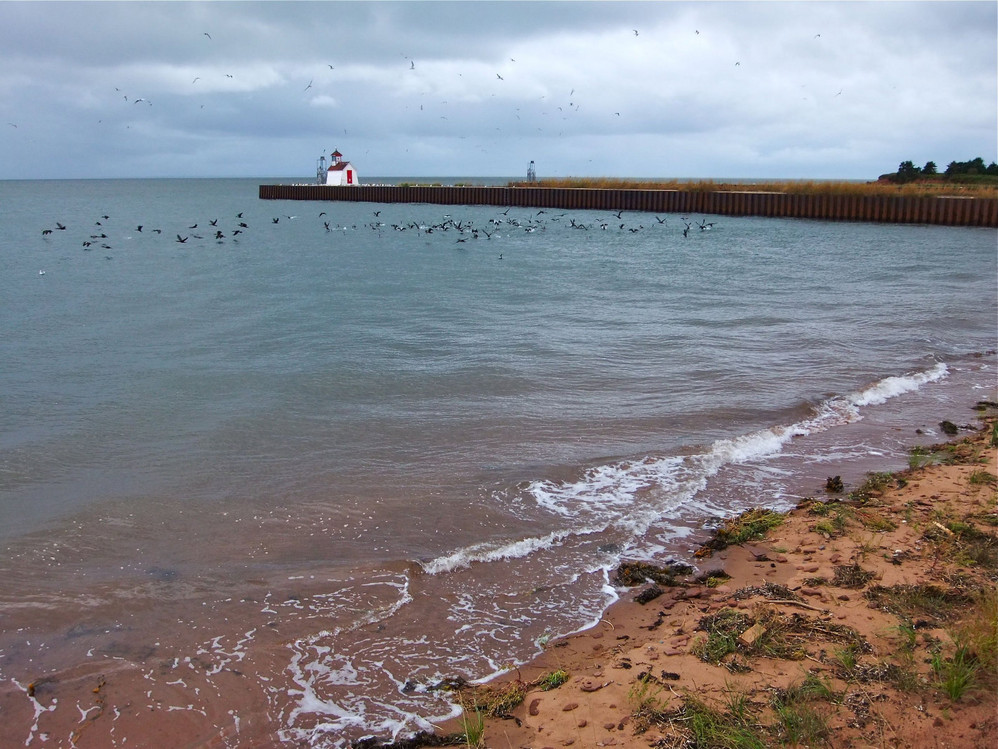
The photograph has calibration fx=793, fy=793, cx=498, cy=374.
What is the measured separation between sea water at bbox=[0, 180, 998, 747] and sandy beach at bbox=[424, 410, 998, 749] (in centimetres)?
46

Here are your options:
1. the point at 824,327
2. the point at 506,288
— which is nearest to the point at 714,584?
the point at 824,327

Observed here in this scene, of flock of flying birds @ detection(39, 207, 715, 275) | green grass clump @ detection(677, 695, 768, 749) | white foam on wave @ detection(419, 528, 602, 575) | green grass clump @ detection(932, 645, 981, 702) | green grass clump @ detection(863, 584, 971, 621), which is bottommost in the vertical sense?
white foam on wave @ detection(419, 528, 602, 575)

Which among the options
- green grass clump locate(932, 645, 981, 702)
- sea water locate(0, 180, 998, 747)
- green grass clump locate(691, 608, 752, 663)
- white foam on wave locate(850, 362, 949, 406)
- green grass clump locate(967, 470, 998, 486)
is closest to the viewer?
green grass clump locate(932, 645, 981, 702)

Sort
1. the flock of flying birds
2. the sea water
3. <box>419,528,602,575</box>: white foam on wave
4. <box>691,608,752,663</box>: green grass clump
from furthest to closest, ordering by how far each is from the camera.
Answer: the flock of flying birds → <box>419,528,602,575</box>: white foam on wave → the sea water → <box>691,608,752,663</box>: green grass clump

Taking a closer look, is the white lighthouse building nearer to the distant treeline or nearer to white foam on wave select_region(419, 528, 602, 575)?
the distant treeline

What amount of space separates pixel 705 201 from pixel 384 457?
183ft

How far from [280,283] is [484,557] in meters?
20.6

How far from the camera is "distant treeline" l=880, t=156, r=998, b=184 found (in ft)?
209

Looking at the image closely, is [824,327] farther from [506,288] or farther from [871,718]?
[871,718]

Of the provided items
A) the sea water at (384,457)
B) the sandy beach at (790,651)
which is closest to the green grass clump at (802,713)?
the sandy beach at (790,651)

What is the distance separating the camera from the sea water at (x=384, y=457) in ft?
18.1

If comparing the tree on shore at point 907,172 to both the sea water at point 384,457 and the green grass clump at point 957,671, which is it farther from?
the green grass clump at point 957,671

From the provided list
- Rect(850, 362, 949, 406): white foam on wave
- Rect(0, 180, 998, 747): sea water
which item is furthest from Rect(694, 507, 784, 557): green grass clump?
Rect(850, 362, 949, 406): white foam on wave

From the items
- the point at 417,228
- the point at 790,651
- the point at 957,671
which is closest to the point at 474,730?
the point at 790,651
